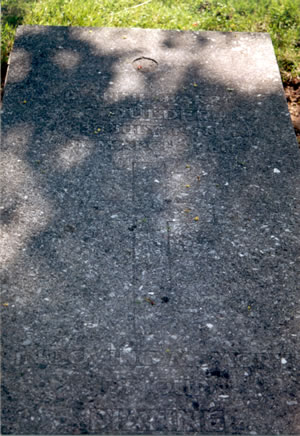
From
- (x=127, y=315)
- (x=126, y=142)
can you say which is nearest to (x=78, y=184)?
(x=126, y=142)

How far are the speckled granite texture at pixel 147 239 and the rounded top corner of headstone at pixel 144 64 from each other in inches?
0.5

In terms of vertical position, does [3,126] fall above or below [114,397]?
above

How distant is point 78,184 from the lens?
124 inches

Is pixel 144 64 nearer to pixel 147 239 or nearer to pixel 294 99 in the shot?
pixel 294 99

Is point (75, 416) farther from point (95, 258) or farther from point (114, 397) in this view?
point (95, 258)

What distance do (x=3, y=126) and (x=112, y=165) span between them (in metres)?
0.79

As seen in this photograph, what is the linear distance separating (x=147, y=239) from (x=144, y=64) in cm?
170

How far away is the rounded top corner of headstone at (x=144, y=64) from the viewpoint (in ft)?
13.0

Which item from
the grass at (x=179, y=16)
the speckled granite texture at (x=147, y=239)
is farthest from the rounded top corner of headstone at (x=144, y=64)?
the grass at (x=179, y=16)

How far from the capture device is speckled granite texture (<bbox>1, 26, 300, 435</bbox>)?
7.53ft

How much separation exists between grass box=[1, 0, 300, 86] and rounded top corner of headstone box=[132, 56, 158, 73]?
0.72 m

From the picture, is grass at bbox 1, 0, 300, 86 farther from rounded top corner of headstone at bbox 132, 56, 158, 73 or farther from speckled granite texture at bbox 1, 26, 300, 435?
rounded top corner of headstone at bbox 132, 56, 158, 73

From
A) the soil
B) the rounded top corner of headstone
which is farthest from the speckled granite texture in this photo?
the soil

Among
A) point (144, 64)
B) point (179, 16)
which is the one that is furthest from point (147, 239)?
point (179, 16)
